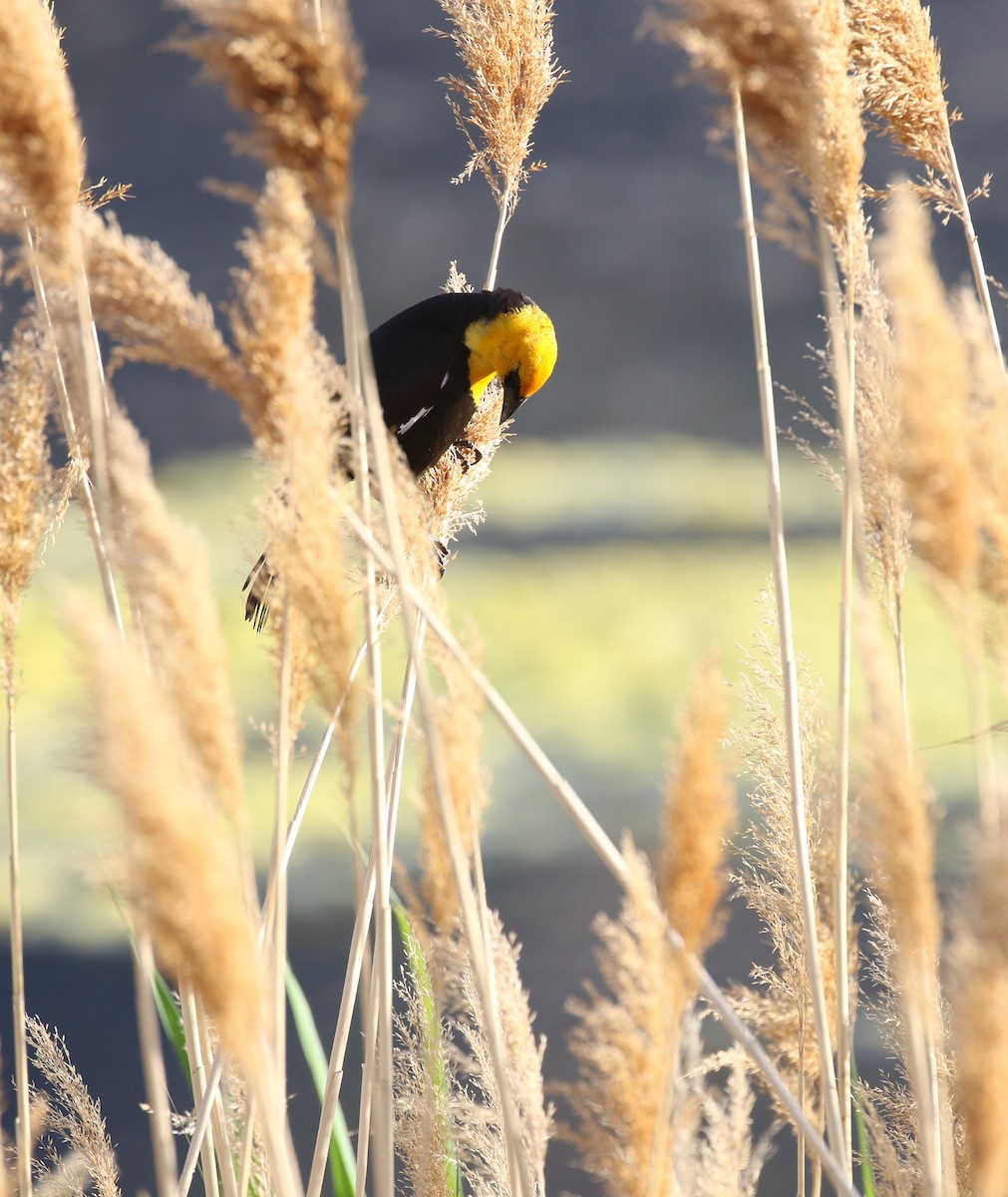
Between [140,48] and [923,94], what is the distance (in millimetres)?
2625

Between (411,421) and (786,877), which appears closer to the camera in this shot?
(786,877)

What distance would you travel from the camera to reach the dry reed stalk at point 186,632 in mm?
632

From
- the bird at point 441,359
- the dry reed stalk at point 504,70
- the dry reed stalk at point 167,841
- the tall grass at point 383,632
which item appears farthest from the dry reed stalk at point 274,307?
the bird at point 441,359

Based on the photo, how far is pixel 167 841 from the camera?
54 cm

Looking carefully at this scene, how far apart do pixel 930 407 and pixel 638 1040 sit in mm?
399

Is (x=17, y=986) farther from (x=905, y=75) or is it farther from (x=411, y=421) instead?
(x=905, y=75)

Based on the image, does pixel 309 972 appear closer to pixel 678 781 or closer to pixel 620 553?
pixel 620 553

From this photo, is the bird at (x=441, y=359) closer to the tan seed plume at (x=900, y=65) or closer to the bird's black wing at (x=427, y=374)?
the bird's black wing at (x=427, y=374)

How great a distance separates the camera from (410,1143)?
4.09ft

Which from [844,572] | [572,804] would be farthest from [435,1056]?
[844,572]

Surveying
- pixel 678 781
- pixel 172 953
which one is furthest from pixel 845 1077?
pixel 172 953

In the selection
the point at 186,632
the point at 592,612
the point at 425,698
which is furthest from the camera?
the point at 592,612

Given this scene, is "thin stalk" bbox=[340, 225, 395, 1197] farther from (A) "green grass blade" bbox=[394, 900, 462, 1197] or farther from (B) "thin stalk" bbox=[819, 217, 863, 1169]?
(B) "thin stalk" bbox=[819, 217, 863, 1169]

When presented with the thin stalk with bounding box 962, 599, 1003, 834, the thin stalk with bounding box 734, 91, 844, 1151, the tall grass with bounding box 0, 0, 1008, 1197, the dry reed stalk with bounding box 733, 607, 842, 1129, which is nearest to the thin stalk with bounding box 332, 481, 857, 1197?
the tall grass with bounding box 0, 0, 1008, 1197
